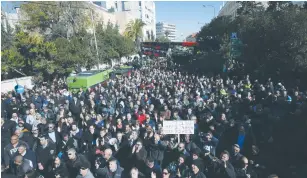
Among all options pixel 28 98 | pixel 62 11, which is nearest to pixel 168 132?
pixel 28 98

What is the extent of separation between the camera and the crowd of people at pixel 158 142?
609 centimetres

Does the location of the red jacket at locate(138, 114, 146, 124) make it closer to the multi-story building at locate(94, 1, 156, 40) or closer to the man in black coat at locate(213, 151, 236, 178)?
the man in black coat at locate(213, 151, 236, 178)

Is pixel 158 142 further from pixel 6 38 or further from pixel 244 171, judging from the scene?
pixel 6 38

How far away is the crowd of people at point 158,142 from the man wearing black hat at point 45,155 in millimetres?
22

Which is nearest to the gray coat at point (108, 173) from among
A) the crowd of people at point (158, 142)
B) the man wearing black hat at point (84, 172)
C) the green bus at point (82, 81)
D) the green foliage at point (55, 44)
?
the crowd of people at point (158, 142)

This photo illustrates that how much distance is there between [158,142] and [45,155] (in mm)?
2780

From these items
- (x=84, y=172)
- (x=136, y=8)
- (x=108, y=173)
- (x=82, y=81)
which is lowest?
(x=82, y=81)

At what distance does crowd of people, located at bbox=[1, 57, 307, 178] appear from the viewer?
240 inches

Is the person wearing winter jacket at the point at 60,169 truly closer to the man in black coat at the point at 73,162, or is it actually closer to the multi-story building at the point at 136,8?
the man in black coat at the point at 73,162

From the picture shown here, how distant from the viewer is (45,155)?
6996mm

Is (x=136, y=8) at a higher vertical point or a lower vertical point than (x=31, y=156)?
higher

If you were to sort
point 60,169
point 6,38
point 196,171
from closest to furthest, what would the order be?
point 196,171, point 60,169, point 6,38

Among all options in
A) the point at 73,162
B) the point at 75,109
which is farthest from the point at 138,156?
the point at 75,109

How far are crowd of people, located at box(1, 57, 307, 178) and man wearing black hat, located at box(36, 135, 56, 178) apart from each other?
0.9 inches
